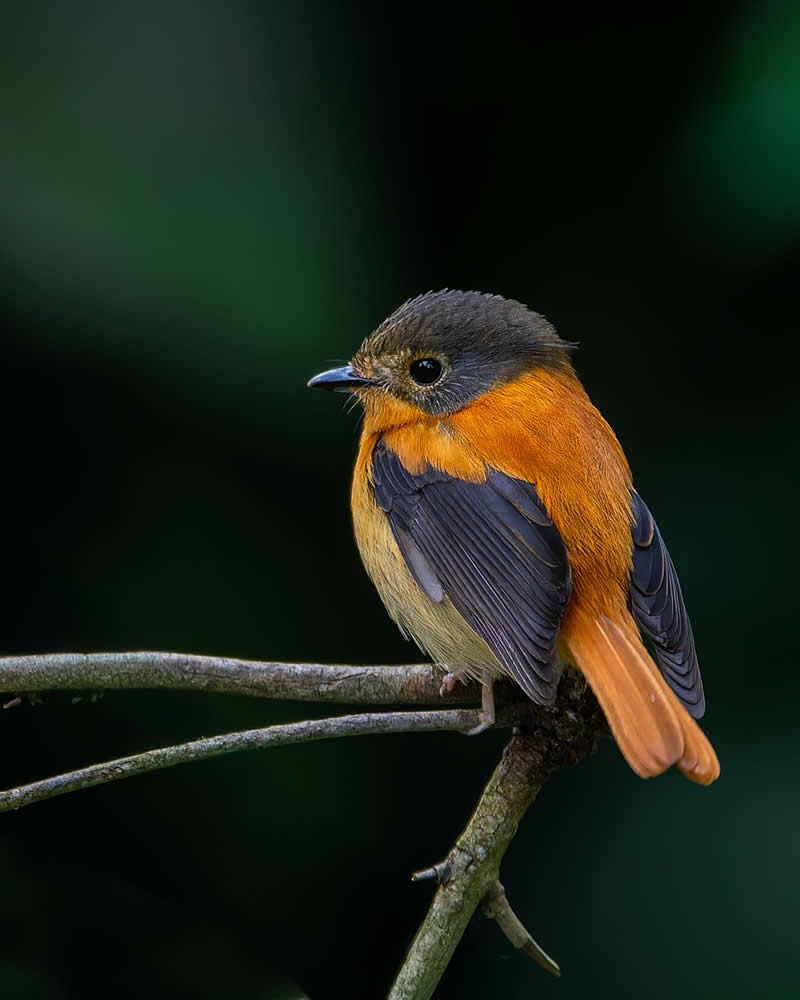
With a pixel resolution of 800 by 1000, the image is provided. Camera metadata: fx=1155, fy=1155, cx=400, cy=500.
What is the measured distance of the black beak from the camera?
2760 mm

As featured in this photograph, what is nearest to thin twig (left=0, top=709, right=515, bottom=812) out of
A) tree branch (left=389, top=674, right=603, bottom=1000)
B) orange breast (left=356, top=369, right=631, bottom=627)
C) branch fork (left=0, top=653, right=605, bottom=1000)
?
branch fork (left=0, top=653, right=605, bottom=1000)

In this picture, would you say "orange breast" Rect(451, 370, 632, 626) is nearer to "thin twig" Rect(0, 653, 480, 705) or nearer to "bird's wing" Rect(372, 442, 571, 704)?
"bird's wing" Rect(372, 442, 571, 704)

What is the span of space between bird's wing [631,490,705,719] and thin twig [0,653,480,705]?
41 centimetres

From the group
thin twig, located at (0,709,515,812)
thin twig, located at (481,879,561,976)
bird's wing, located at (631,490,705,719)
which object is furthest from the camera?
bird's wing, located at (631,490,705,719)

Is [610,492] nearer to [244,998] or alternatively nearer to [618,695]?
[618,695]

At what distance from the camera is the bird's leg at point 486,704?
7.34 feet

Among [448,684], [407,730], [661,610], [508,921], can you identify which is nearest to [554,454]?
[661,610]

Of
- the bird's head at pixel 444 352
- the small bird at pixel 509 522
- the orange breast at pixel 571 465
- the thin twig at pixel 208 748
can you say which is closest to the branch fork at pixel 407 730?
the thin twig at pixel 208 748

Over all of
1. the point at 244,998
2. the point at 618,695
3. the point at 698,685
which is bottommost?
the point at 244,998

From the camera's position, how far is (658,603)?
2.45m

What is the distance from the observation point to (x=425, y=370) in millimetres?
2766

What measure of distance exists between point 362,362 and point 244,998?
1.44 metres

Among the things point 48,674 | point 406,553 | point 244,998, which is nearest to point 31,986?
point 244,998

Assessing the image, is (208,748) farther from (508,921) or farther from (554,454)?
(554,454)
